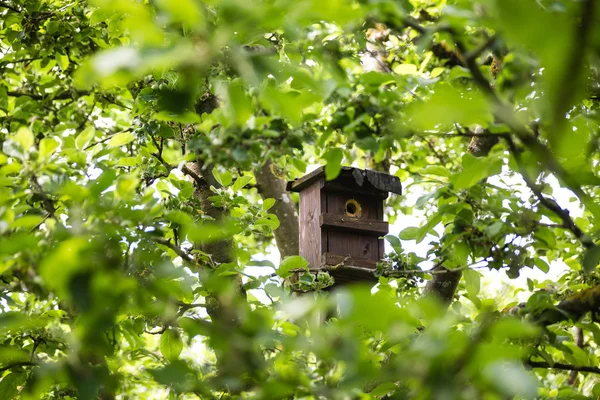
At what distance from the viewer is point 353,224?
362 cm

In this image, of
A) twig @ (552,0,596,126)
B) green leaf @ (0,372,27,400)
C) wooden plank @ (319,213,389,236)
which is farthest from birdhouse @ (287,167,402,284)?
twig @ (552,0,596,126)

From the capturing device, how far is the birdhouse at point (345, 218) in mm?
3539

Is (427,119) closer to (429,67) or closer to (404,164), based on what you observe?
(429,67)

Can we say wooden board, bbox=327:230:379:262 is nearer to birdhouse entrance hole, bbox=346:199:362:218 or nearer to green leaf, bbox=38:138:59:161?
birdhouse entrance hole, bbox=346:199:362:218

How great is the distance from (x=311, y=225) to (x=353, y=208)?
0.26 metres

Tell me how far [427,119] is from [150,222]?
72 centimetres

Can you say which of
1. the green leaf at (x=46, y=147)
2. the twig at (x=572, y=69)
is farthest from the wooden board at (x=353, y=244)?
the twig at (x=572, y=69)

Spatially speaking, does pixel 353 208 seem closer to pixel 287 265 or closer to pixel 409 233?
pixel 287 265

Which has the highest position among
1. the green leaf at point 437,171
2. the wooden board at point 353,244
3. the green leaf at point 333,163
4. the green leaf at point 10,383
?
the wooden board at point 353,244

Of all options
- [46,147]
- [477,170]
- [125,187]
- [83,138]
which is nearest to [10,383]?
[83,138]

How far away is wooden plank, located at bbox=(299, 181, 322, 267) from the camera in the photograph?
3.57m

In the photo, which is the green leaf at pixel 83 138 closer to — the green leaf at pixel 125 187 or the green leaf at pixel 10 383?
the green leaf at pixel 125 187

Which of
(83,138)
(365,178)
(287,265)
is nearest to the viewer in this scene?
(83,138)

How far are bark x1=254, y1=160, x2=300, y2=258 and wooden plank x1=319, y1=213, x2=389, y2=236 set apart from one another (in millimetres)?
1006
